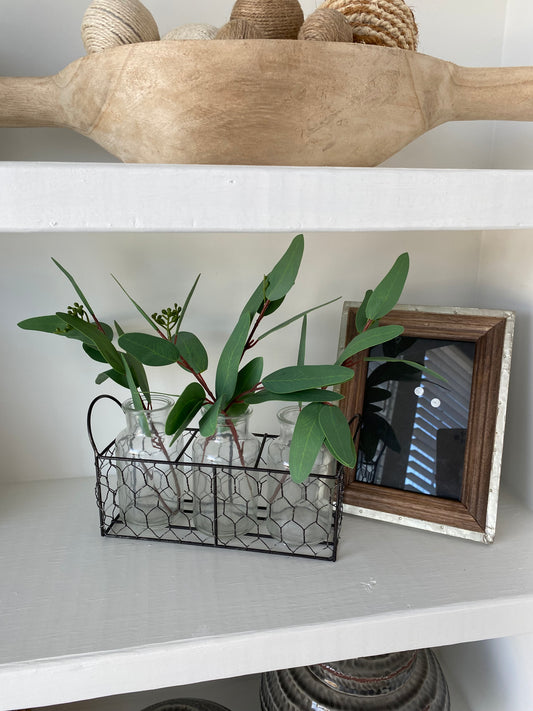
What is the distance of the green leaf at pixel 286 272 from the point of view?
0.46m

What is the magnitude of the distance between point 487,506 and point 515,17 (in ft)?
1.74

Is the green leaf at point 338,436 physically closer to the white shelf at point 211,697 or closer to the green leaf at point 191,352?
the green leaf at point 191,352

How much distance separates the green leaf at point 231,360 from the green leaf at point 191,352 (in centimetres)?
2

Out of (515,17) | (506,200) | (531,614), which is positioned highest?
(515,17)

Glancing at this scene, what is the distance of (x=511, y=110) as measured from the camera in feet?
1.42

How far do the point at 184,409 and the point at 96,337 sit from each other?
0.34 ft

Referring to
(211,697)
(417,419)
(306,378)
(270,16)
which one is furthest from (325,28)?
(211,697)

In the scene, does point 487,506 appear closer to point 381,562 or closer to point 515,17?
point 381,562

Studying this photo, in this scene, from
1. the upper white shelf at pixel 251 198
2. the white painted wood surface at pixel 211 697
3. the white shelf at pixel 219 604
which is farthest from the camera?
the white painted wood surface at pixel 211 697

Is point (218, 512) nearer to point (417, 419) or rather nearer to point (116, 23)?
point (417, 419)

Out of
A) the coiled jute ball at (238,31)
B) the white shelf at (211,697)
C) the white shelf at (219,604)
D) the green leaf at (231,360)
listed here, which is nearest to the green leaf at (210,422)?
the green leaf at (231,360)

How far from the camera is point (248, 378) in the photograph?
0.50 metres

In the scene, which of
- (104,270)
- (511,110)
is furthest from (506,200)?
(104,270)

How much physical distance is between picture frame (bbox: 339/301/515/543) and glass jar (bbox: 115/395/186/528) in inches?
7.5
